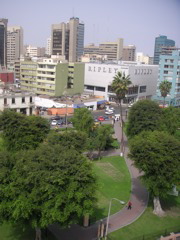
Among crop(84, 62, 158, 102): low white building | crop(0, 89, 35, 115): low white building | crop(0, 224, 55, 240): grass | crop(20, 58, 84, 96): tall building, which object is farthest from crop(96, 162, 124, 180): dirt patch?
crop(84, 62, 158, 102): low white building

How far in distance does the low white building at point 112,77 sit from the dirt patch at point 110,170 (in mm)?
51241

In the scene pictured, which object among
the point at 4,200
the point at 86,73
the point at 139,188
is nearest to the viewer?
the point at 4,200

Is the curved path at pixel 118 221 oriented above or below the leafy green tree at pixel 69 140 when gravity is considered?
below

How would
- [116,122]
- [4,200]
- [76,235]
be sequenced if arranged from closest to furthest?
[4,200], [76,235], [116,122]

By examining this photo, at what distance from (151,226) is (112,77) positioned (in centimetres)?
6644

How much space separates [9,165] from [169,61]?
6887 centimetres

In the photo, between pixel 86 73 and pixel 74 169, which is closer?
pixel 74 169

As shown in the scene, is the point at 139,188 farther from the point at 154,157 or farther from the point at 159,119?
the point at 159,119

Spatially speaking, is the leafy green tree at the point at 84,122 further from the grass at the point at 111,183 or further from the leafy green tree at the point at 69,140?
the leafy green tree at the point at 69,140

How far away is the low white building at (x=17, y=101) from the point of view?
56.0 metres

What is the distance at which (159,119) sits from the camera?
128 ft

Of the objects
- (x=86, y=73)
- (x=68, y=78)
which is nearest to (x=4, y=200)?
(x=68, y=78)

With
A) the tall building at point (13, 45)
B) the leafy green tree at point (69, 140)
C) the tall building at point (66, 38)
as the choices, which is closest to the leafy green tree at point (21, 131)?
the leafy green tree at point (69, 140)

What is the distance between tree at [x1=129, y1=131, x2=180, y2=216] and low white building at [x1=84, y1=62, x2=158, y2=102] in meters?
61.9
